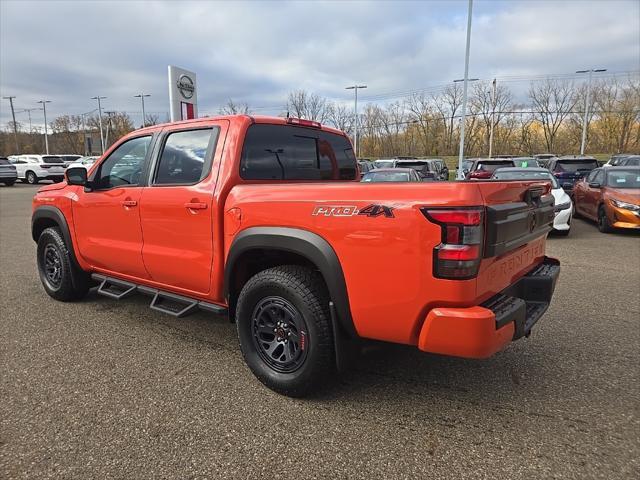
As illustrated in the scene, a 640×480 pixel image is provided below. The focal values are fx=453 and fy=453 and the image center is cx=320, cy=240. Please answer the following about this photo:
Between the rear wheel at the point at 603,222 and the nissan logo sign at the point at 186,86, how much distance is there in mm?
11066

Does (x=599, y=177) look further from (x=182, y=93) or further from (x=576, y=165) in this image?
(x=182, y=93)

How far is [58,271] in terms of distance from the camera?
202 inches

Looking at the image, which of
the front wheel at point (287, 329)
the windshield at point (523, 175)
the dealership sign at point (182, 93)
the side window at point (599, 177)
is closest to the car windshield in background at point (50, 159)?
the dealership sign at point (182, 93)

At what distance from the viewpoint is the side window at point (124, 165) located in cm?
409

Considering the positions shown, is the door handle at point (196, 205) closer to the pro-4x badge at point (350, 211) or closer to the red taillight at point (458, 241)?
the pro-4x badge at point (350, 211)

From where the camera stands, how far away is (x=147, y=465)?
2.39 metres

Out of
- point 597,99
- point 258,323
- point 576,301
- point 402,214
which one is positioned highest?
point 597,99

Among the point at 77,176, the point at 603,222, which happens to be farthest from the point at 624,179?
the point at 77,176

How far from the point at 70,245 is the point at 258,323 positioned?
9.42 feet

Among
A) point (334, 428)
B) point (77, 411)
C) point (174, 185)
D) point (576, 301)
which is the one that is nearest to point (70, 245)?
point (174, 185)

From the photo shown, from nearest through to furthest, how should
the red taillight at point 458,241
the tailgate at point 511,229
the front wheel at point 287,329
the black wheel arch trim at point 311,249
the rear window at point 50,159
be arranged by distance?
the red taillight at point 458,241, the tailgate at point 511,229, the black wheel arch trim at point 311,249, the front wheel at point 287,329, the rear window at point 50,159

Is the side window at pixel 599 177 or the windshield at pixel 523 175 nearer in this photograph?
the windshield at pixel 523 175

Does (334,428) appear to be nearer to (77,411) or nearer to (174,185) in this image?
(77,411)

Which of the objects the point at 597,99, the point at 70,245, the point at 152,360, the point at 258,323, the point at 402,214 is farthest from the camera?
the point at 597,99
